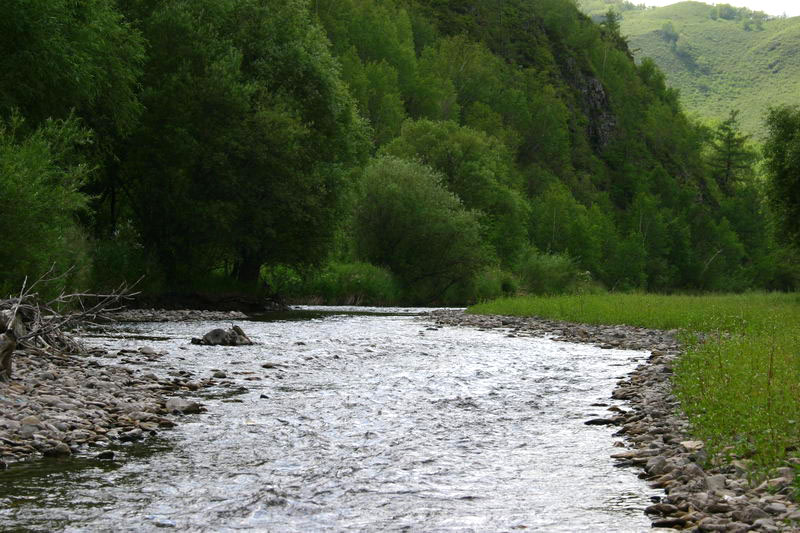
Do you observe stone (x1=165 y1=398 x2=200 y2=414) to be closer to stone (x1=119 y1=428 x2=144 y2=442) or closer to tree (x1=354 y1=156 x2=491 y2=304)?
stone (x1=119 y1=428 x2=144 y2=442)

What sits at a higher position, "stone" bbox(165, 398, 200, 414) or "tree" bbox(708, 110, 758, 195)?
"tree" bbox(708, 110, 758, 195)

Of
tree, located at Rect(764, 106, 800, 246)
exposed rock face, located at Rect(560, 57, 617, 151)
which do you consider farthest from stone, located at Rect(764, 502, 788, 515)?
exposed rock face, located at Rect(560, 57, 617, 151)

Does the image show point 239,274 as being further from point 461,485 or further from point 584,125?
point 584,125

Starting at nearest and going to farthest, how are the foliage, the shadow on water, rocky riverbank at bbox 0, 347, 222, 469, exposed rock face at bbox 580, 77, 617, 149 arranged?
the shadow on water < rocky riverbank at bbox 0, 347, 222, 469 < the foliage < exposed rock face at bbox 580, 77, 617, 149

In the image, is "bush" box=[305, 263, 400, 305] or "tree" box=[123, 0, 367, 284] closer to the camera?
"tree" box=[123, 0, 367, 284]

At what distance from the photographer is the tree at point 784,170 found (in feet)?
152

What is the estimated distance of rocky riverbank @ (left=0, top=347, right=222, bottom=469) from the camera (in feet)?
32.6

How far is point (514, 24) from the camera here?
159750mm

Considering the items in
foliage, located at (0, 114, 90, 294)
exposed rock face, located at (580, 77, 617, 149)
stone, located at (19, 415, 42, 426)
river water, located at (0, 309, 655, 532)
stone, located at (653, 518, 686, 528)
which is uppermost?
exposed rock face, located at (580, 77, 617, 149)

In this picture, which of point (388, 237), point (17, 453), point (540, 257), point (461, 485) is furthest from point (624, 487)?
point (540, 257)

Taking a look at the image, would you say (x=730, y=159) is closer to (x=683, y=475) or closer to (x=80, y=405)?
(x=683, y=475)

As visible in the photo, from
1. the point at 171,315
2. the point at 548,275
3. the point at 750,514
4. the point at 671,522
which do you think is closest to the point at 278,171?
the point at 171,315

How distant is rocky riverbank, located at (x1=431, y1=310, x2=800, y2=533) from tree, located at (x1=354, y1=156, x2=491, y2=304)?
41.5m

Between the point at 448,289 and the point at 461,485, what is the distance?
171ft
